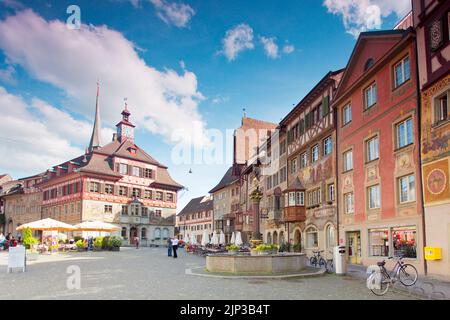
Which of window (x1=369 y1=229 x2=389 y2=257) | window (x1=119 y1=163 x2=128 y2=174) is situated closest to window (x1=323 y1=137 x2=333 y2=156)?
window (x1=369 y1=229 x2=389 y2=257)

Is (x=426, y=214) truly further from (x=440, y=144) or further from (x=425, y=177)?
(x=440, y=144)

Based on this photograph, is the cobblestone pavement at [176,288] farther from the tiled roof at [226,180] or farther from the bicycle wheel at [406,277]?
the tiled roof at [226,180]

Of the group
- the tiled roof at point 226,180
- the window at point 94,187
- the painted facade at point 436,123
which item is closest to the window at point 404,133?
the painted facade at point 436,123

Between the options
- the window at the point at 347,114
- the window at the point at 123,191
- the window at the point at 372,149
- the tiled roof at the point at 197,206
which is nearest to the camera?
the window at the point at 372,149

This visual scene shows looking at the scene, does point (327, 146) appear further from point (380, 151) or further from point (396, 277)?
point (396, 277)

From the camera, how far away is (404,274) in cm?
1347

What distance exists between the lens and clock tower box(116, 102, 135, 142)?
206ft

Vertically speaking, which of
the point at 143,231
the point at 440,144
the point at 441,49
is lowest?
the point at 143,231

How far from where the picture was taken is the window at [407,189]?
1761cm

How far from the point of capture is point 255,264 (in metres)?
16.4

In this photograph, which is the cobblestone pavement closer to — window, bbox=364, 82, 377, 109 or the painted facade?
the painted facade

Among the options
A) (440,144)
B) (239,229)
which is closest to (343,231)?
A: (440,144)

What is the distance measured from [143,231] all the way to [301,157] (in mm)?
35017

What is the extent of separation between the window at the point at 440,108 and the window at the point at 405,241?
4.63m
